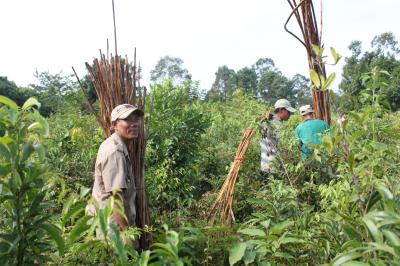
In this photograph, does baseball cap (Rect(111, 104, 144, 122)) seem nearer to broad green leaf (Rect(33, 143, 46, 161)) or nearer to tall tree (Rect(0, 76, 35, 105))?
broad green leaf (Rect(33, 143, 46, 161))

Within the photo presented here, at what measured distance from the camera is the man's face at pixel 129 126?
279cm

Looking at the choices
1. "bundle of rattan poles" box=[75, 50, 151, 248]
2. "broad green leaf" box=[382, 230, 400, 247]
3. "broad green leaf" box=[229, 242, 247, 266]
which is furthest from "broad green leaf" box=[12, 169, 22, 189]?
"bundle of rattan poles" box=[75, 50, 151, 248]

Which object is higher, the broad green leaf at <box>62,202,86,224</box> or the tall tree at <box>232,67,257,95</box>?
the tall tree at <box>232,67,257,95</box>

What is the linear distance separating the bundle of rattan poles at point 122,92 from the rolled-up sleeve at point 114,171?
9.1 inches

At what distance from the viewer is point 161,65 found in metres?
73.1

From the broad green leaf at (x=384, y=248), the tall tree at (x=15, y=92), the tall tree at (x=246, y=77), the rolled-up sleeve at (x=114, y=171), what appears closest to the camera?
the broad green leaf at (x=384, y=248)

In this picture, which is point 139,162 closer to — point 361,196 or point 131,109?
point 131,109

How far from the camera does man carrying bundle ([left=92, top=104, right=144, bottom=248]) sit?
2730mm

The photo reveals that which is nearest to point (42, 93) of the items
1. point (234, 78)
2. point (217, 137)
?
point (217, 137)

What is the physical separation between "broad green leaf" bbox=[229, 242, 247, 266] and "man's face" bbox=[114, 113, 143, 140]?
49.4 inches

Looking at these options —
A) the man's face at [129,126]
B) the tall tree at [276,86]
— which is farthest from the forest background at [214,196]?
the tall tree at [276,86]

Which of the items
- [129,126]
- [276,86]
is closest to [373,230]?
[129,126]

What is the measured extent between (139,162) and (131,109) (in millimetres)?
403

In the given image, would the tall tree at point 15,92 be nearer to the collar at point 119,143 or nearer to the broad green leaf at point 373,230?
the collar at point 119,143
